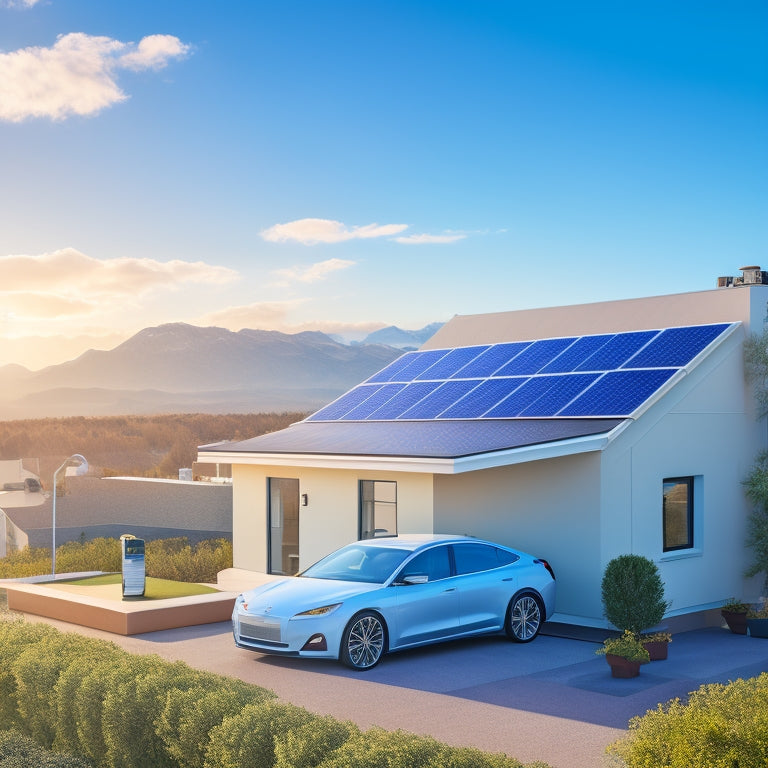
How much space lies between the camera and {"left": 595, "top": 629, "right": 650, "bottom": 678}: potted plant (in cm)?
1209

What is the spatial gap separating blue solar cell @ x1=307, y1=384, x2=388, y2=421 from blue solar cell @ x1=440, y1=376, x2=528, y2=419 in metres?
3.11

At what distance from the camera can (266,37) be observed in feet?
93.1

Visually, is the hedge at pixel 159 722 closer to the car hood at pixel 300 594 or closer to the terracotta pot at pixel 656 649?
the car hood at pixel 300 594

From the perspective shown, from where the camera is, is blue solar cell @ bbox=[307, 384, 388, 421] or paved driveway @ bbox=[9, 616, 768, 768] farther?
blue solar cell @ bbox=[307, 384, 388, 421]

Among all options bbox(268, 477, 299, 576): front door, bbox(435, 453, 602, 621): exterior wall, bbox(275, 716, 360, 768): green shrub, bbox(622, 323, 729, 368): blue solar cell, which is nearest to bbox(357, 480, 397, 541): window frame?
bbox(435, 453, 602, 621): exterior wall

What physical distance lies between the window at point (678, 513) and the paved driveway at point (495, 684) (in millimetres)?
1630

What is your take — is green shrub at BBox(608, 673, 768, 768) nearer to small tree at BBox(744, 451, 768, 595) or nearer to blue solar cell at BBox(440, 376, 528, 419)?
small tree at BBox(744, 451, 768, 595)

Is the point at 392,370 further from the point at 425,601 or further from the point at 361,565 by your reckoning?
the point at 425,601

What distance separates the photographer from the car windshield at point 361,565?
13109 mm

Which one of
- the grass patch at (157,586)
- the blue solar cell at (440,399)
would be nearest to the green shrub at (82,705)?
the grass patch at (157,586)

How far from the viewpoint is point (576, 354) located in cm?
1845

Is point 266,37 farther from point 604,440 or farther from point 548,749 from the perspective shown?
point 548,749

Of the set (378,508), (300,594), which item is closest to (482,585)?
(300,594)

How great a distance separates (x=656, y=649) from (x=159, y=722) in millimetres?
7775
